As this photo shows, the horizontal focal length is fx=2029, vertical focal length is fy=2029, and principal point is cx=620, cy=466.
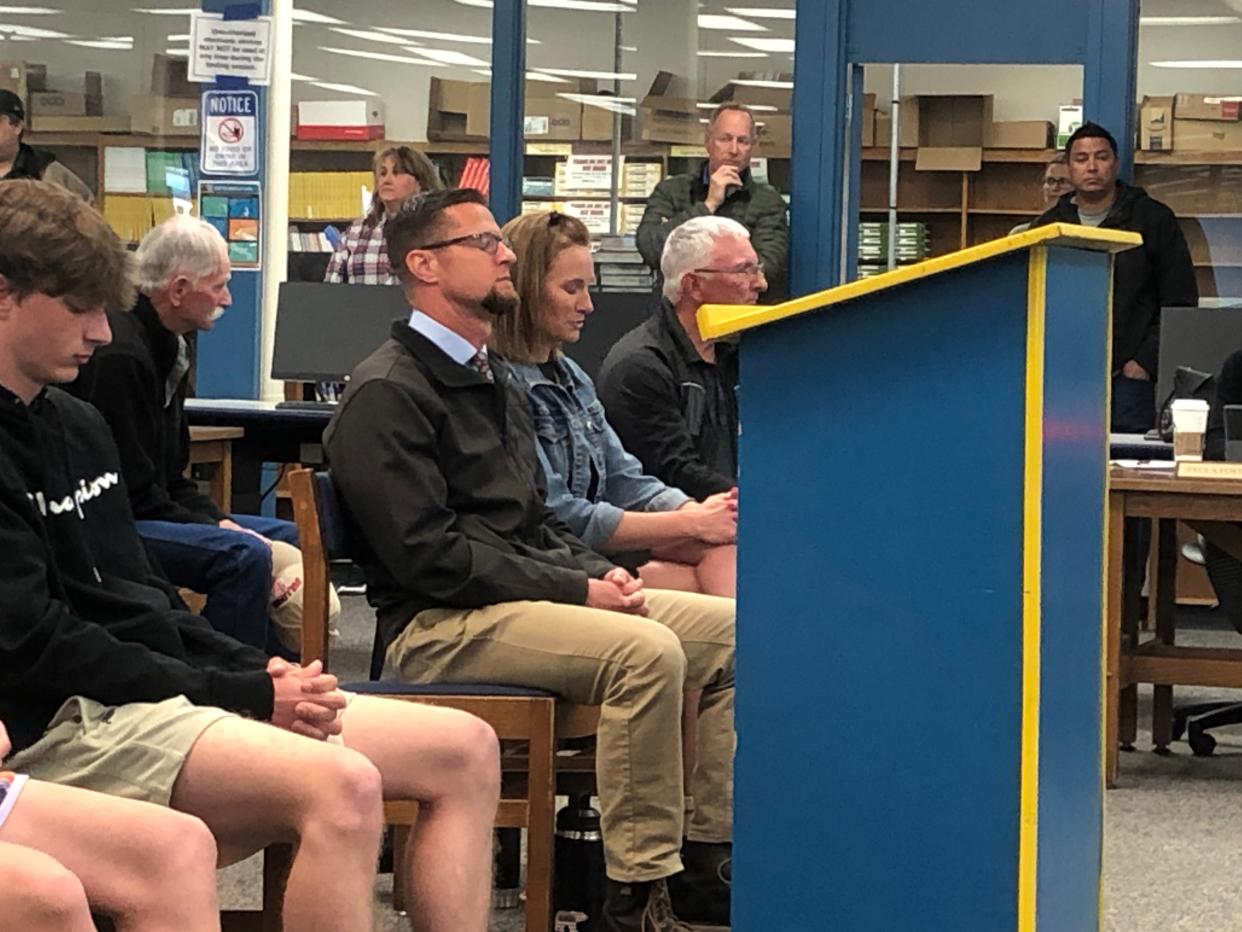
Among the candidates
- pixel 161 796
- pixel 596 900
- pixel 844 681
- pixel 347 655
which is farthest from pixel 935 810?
pixel 347 655

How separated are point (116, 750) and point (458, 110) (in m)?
6.82

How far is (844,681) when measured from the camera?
2.15 m

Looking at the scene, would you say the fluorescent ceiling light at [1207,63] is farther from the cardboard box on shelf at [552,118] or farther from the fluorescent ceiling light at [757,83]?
the cardboard box on shelf at [552,118]

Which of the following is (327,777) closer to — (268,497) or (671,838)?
(671,838)

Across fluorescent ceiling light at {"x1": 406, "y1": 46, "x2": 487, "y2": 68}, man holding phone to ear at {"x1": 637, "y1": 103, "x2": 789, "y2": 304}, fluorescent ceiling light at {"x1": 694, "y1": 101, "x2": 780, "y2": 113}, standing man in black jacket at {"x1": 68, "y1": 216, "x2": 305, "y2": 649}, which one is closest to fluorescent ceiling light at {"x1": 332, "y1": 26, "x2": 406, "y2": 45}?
fluorescent ceiling light at {"x1": 406, "y1": 46, "x2": 487, "y2": 68}

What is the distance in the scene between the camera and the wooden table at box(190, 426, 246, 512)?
524 cm

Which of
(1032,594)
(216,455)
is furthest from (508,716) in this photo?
(216,455)

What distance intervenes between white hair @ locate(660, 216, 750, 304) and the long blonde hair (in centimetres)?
50

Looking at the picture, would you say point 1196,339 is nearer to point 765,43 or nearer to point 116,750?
point 765,43

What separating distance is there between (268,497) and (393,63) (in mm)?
2367

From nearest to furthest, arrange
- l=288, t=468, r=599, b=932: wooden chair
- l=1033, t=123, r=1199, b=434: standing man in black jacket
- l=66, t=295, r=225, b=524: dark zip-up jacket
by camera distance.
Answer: l=288, t=468, r=599, b=932: wooden chair, l=66, t=295, r=225, b=524: dark zip-up jacket, l=1033, t=123, r=1199, b=434: standing man in black jacket

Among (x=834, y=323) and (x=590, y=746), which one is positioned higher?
(x=834, y=323)

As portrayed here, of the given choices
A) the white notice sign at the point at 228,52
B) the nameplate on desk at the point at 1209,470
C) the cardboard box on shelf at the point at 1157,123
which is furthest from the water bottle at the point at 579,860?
the cardboard box on shelf at the point at 1157,123

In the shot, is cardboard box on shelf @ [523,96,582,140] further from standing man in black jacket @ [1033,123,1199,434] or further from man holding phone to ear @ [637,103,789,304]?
standing man in black jacket @ [1033,123,1199,434]
